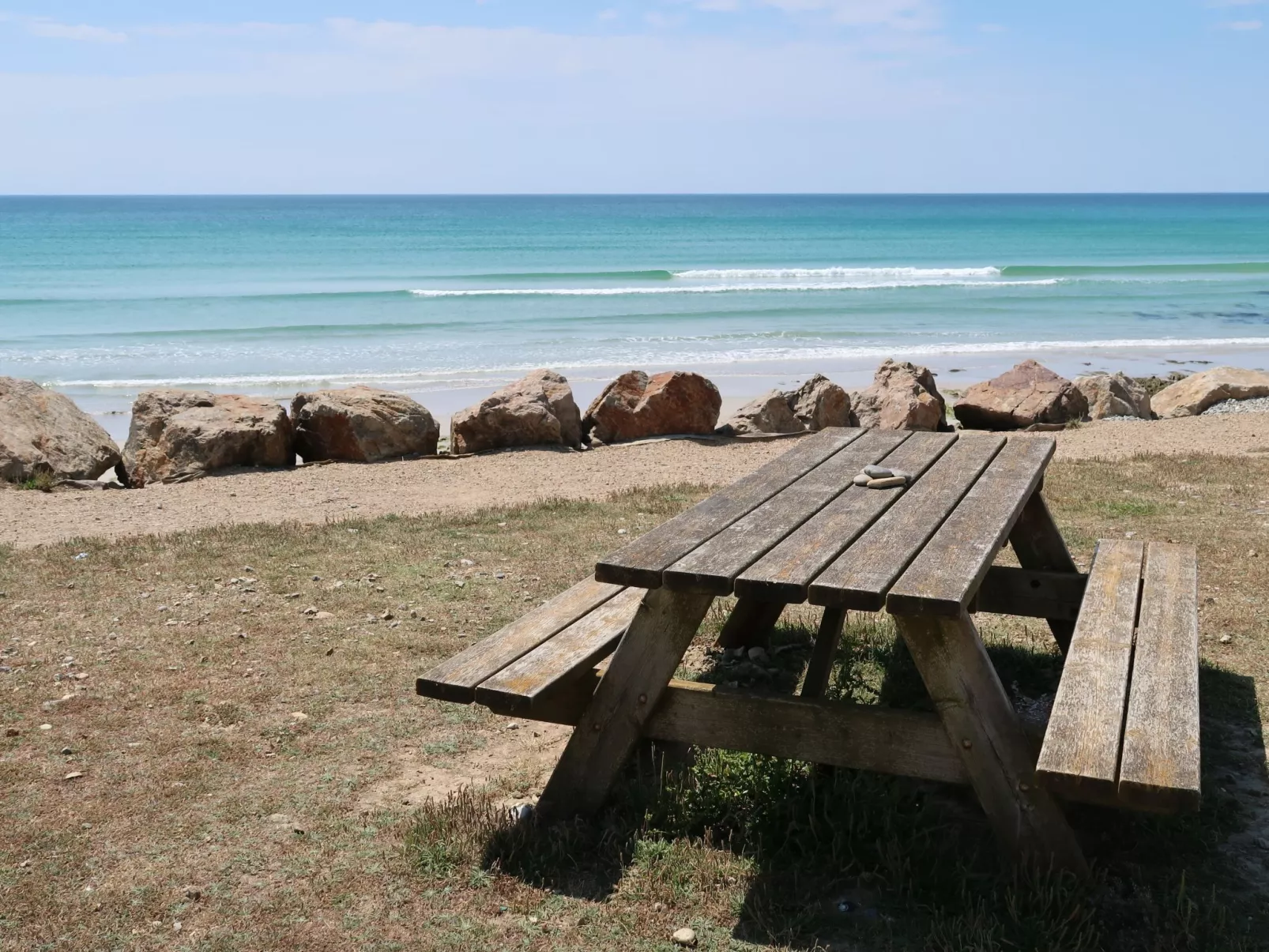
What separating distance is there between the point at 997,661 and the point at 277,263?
42.9 m

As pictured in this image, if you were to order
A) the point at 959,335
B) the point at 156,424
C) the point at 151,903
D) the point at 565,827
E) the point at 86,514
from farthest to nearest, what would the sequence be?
the point at 959,335
the point at 156,424
the point at 86,514
the point at 565,827
the point at 151,903

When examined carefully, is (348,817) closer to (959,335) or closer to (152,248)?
(959,335)

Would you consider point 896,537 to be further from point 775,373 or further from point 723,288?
point 723,288

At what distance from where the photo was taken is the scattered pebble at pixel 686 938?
9.75 feet

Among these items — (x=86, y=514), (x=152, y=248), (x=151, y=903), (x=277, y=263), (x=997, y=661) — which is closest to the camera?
(x=151, y=903)

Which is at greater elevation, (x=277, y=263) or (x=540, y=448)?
(x=277, y=263)

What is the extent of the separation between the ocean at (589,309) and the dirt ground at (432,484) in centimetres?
543

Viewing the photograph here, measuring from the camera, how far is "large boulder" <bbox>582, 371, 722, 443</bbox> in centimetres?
1141

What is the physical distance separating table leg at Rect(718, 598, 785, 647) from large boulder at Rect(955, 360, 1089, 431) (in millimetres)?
8035

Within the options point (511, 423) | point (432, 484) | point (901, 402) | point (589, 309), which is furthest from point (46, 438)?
A: point (589, 309)

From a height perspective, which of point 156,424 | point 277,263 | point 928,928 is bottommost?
point 928,928

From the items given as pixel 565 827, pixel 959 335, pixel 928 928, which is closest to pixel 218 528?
pixel 565 827

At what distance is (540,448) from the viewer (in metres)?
10.9

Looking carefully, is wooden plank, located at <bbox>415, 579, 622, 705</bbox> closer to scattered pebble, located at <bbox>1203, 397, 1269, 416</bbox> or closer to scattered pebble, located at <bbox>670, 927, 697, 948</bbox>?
scattered pebble, located at <bbox>670, 927, 697, 948</bbox>
